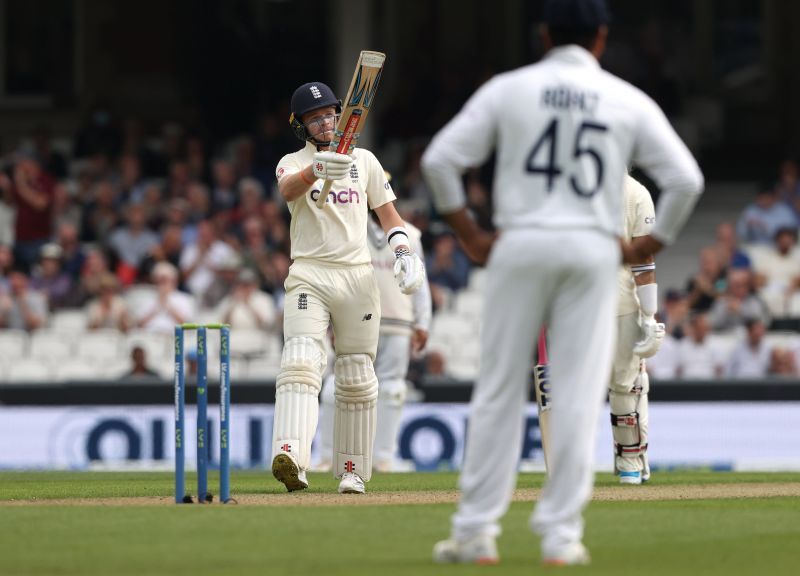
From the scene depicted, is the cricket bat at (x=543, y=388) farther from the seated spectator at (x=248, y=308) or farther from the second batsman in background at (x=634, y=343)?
the seated spectator at (x=248, y=308)

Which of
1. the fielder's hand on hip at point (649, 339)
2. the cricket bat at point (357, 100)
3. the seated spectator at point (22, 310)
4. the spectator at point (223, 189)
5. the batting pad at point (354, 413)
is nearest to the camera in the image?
the cricket bat at point (357, 100)

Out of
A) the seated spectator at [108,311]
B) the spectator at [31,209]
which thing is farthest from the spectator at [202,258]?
the spectator at [31,209]

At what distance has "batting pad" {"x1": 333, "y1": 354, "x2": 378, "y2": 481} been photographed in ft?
29.9

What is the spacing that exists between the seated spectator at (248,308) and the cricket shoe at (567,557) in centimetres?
1128

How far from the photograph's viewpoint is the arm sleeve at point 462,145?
19.8ft

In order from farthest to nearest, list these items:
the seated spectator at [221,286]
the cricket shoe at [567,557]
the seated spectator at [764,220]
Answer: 1. the seated spectator at [764,220]
2. the seated spectator at [221,286]
3. the cricket shoe at [567,557]

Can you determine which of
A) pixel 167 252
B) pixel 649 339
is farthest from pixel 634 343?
pixel 167 252

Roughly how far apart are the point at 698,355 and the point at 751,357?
0.49 m

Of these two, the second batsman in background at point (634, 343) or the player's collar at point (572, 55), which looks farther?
the second batsman in background at point (634, 343)

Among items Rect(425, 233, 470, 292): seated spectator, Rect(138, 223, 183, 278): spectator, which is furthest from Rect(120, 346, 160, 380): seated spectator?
Rect(425, 233, 470, 292): seated spectator

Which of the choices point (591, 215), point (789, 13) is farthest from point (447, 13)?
point (591, 215)

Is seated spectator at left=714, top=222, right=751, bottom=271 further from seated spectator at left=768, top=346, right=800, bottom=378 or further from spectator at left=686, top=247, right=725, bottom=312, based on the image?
seated spectator at left=768, top=346, right=800, bottom=378

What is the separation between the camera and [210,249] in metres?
18.5

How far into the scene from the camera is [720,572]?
600 centimetres
